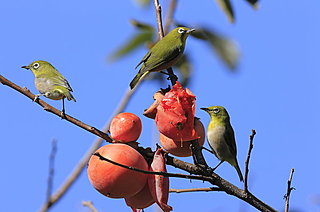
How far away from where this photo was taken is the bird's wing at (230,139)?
4238 millimetres

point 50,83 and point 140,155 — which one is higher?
point 50,83

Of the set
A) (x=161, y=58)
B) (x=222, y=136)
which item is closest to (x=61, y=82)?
(x=161, y=58)

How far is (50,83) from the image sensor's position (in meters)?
4.42

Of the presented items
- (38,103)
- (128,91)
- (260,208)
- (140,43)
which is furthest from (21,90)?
(140,43)

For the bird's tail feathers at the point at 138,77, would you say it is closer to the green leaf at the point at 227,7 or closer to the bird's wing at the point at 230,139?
the bird's wing at the point at 230,139

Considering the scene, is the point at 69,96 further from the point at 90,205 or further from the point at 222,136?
the point at 90,205

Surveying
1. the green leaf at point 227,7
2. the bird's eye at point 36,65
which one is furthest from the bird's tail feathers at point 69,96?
the green leaf at point 227,7

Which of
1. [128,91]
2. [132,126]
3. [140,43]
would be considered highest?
[140,43]

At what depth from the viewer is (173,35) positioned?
582cm

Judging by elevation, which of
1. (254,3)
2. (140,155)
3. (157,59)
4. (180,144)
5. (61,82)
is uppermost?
(157,59)

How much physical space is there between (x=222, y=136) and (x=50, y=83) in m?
1.63

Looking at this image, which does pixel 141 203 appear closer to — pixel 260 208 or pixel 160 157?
pixel 160 157

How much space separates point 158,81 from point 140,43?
490 millimetres

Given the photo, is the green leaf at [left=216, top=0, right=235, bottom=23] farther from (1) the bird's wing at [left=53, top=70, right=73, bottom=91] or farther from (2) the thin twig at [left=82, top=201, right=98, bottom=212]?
(2) the thin twig at [left=82, top=201, right=98, bottom=212]
